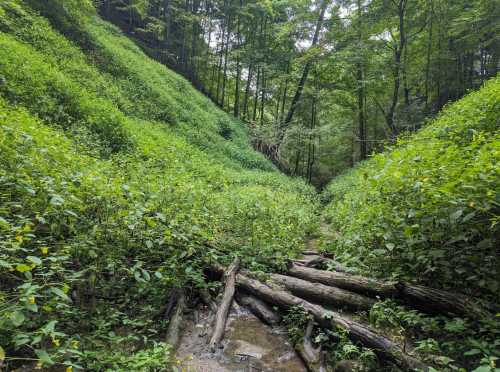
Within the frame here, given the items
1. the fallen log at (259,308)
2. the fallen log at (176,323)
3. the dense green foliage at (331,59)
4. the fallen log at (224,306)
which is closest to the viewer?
the fallen log at (176,323)

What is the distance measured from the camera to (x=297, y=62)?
68.4ft

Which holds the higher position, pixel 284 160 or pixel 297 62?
pixel 297 62

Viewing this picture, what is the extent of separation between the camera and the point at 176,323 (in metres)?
3.89

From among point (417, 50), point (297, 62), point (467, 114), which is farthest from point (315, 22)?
point (467, 114)

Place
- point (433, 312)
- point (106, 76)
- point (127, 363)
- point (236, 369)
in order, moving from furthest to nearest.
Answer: point (106, 76)
point (433, 312)
point (236, 369)
point (127, 363)

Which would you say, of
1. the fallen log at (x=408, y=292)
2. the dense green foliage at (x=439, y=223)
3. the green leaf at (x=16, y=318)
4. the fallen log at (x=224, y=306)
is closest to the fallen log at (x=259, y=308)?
the fallen log at (x=224, y=306)

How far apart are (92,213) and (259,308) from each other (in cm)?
289

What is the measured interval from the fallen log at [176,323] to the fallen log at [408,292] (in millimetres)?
2152

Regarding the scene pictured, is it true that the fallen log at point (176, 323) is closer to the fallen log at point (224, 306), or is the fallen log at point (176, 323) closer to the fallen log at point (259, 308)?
the fallen log at point (224, 306)

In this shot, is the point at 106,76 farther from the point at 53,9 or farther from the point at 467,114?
the point at 467,114

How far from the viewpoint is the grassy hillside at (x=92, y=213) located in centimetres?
292

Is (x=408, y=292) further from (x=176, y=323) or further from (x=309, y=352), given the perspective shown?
(x=176, y=323)

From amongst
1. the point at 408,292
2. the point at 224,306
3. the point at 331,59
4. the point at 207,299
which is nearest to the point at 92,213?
the point at 207,299

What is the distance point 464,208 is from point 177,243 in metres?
3.91
